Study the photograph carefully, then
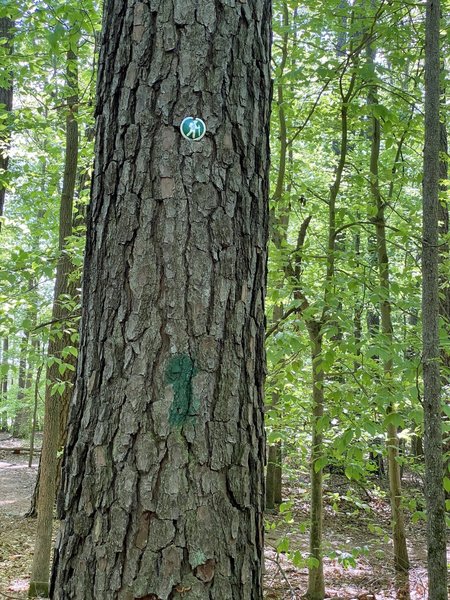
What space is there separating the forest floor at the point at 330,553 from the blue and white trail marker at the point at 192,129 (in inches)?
104

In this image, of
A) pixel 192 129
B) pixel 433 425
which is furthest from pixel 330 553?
pixel 192 129

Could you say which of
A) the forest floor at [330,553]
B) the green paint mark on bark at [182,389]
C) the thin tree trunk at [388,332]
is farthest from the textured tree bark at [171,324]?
the thin tree trunk at [388,332]

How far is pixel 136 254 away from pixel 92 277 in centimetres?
16

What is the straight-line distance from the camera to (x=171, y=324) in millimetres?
1331

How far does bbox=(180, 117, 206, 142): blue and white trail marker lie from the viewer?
4.63 feet

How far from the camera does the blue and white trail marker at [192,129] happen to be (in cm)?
141

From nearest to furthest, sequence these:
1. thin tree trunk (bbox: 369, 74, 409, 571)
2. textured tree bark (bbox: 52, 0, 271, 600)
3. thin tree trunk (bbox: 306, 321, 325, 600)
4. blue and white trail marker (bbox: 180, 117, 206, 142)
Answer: textured tree bark (bbox: 52, 0, 271, 600)
blue and white trail marker (bbox: 180, 117, 206, 142)
thin tree trunk (bbox: 306, 321, 325, 600)
thin tree trunk (bbox: 369, 74, 409, 571)

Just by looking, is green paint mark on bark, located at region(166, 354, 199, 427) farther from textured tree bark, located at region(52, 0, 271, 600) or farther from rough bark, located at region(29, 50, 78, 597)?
rough bark, located at region(29, 50, 78, 597)

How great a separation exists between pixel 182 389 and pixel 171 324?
0.52 ft

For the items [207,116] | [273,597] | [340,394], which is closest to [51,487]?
[273,597]

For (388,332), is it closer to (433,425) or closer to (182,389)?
(433,425)

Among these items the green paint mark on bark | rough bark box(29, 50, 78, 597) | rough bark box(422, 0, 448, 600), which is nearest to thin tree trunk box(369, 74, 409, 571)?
rough bark box(422, 0, 448, 600)

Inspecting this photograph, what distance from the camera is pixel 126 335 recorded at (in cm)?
135

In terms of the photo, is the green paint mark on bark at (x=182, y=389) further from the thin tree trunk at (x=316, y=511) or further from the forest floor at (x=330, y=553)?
the thin tree trunk at (x=316, y=511)
